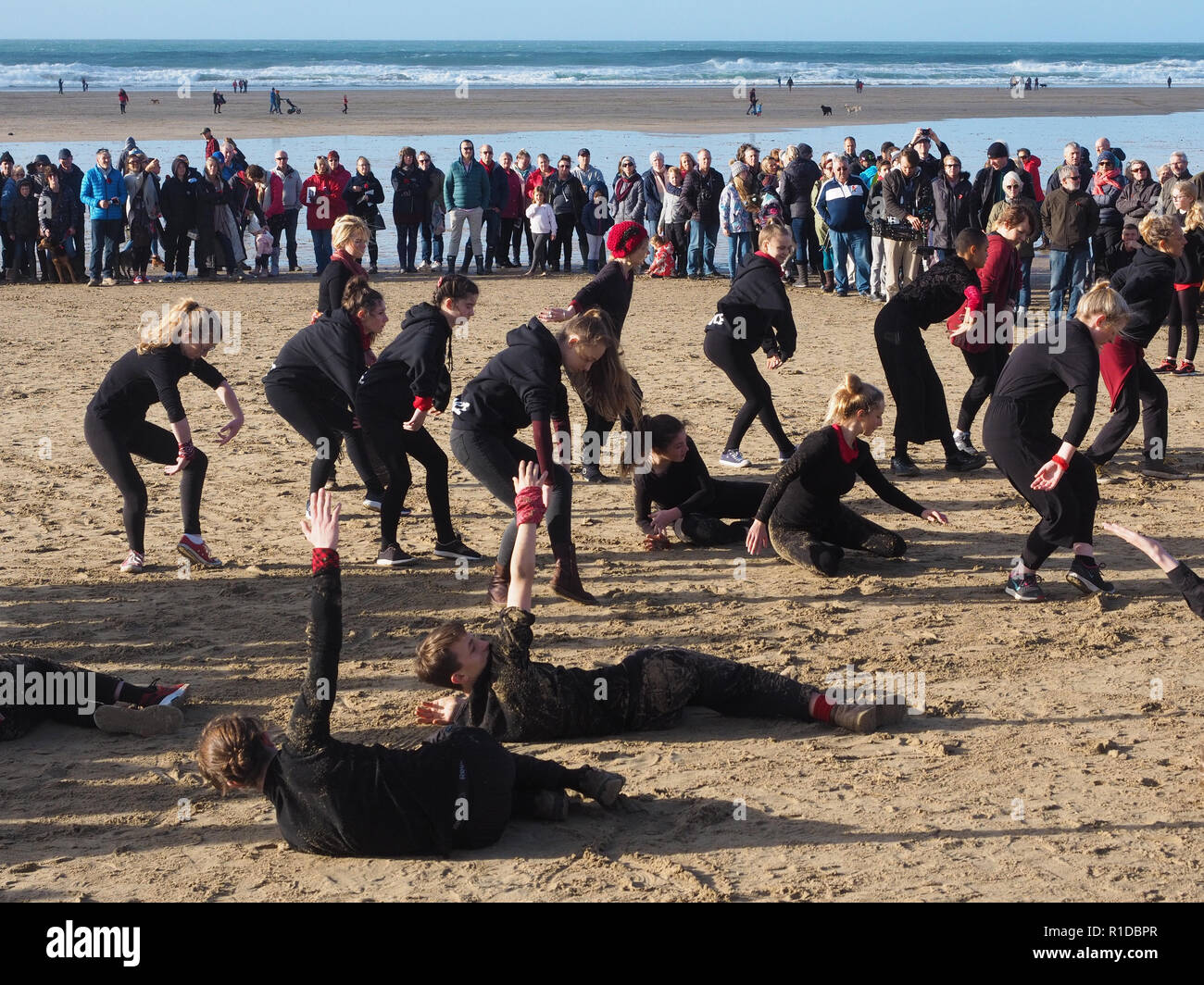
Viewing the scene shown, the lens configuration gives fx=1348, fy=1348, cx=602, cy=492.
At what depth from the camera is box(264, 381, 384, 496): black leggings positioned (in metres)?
8.62

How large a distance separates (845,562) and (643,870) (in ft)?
12.8

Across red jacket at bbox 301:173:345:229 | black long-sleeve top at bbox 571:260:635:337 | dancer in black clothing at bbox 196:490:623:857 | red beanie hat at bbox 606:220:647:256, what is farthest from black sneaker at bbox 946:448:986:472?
red jacket at bbox 301:173:345:229

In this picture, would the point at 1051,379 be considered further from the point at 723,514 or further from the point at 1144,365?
the point at 1144,365

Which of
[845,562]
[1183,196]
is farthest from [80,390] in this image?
[1183,196]

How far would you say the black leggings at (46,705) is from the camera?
5992 mm

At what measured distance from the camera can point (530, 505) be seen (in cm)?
572

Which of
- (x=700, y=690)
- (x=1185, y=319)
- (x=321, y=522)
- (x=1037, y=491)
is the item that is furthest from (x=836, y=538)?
(x=1185, y=319)

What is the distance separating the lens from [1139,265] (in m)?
11.1

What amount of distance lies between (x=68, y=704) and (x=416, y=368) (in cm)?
282

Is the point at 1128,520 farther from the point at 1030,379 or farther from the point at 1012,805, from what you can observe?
the point at 1012,805

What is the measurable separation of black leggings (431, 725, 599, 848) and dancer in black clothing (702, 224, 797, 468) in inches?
212

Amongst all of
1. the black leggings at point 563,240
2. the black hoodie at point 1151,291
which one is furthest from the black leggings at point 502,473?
the black leggings at point 563,240

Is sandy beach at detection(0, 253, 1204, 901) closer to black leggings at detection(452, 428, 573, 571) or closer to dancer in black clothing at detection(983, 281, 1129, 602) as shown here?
dancer in black clothing at detection(983, 281, 1129, 602)

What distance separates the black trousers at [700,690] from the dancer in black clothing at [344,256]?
4.78 metres
